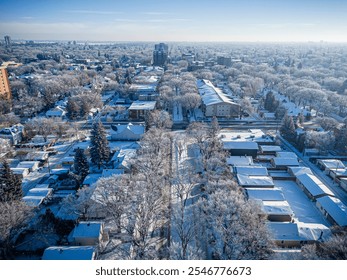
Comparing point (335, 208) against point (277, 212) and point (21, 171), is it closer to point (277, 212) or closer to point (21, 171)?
point (277, 212)

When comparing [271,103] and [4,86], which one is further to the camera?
[4,86]

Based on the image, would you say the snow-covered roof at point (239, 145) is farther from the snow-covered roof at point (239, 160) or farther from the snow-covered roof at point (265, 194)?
the snow-covered roof at point (265, 194)

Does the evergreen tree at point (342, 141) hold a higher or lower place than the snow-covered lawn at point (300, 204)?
higher

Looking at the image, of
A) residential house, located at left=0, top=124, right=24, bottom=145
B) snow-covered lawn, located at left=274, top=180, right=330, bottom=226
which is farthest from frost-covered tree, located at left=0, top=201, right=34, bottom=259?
snow-covered lawn, located at left=274, top=180, right=330, bottom=226

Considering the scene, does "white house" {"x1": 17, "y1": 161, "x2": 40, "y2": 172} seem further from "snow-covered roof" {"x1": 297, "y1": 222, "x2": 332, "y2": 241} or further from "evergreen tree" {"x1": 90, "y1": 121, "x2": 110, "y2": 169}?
"snow-covered roof" {"x1": 297, "y1": 222, "x2": 332, "y2": 241}

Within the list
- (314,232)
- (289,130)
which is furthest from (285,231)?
(289,130)

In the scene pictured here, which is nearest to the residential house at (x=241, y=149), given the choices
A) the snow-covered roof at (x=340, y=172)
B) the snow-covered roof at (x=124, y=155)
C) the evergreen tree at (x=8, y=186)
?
the snow-covered roof at (x=340, y=172)
